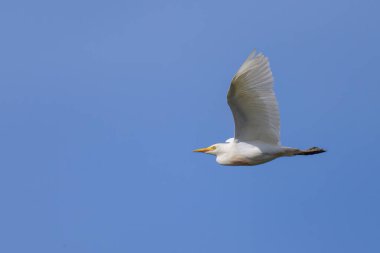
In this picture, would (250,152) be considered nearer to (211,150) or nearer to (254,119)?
(254,119)

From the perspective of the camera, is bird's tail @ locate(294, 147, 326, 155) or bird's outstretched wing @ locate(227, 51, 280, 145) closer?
bird's outstretched wing @ locate(227, 51, 280, 145)

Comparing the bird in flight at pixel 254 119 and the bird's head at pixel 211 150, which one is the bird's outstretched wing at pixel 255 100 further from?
the bird's head at pixel 211 150

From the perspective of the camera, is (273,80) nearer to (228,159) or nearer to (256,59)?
(256,59)

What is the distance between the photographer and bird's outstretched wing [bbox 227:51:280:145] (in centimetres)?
2025

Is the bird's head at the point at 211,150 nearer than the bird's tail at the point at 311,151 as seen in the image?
No

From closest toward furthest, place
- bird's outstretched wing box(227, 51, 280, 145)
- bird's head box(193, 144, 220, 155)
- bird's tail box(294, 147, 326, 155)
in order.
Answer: bird's outstretched wing box(227, 51, 280, 145)
bird's tail box(294, 147, 326, 155)
bird's head box(193, 144, 220, 155)

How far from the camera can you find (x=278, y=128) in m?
21.2

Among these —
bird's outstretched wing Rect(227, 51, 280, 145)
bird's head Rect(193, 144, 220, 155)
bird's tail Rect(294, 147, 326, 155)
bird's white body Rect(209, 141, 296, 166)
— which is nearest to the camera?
bird's outstretched wing Rect(227, 51, 280, 145)

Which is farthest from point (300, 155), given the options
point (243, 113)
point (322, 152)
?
point (243, 113)

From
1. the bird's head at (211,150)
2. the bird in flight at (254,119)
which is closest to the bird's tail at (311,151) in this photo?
the bird in flight at (254,119)

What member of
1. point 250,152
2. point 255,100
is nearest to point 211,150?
point 250,152

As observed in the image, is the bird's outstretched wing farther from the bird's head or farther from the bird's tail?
the bird's head

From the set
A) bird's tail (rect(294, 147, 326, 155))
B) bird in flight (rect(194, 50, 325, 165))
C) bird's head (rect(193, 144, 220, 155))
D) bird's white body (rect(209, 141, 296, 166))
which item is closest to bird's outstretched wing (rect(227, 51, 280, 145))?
bird in flight (rect(194, 50, 325, 165))

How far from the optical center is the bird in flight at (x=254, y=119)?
20281 mm
